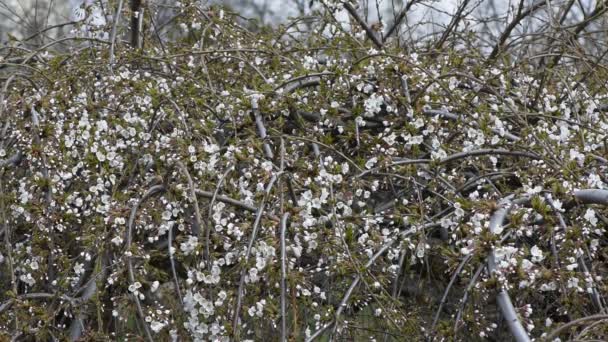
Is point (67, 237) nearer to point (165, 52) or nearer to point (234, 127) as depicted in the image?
point (234, 127)

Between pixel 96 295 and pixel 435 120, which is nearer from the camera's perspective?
pixel 96 295

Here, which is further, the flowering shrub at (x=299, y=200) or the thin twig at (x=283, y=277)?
the flowering shrub at (x=299, y=200)

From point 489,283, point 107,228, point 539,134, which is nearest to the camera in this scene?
point 489,283

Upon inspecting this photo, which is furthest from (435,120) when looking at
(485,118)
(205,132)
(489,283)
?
(489,283)

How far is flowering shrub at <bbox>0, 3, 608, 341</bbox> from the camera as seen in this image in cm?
230

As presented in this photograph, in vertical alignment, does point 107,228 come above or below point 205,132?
below

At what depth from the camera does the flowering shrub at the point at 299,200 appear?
230cm

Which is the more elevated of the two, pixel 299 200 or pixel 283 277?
pixel 299 200

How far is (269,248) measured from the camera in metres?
2.26

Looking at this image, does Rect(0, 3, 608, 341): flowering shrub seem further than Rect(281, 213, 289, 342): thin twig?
Yes

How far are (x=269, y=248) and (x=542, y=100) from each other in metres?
1.66

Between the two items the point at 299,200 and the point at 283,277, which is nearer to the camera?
the point at 283,277

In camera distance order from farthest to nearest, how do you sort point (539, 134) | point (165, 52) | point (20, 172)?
point (165, 52)
point (20, 172)
point (539, 134)

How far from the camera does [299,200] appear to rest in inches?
101
